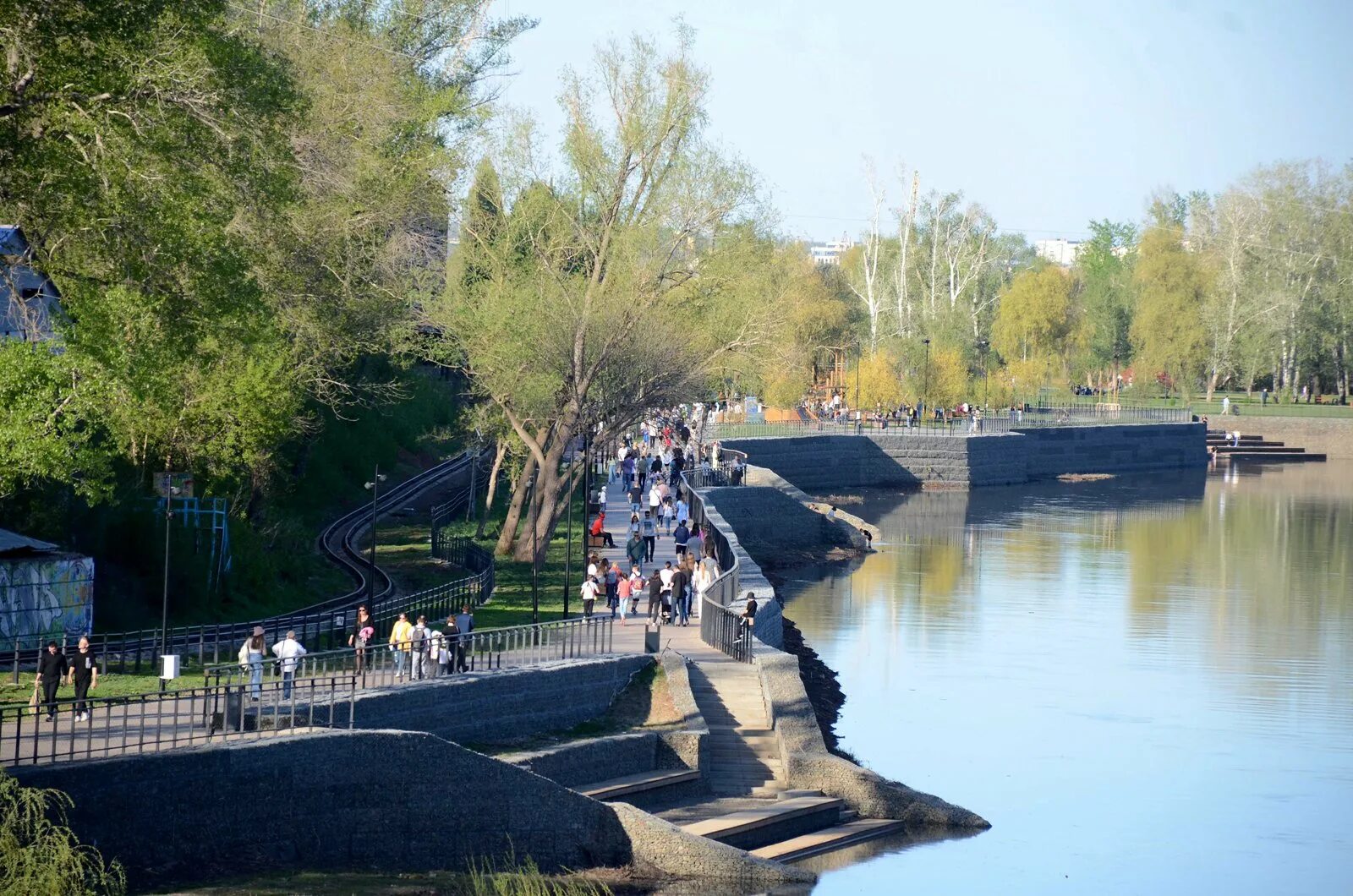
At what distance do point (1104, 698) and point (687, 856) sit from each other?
16.9 meters

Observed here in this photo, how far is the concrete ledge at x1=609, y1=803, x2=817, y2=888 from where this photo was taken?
2033 cm

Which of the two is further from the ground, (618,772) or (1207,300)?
(1207,300)

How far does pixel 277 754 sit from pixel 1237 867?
1442 cm

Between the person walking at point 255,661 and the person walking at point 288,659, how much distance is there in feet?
0.80

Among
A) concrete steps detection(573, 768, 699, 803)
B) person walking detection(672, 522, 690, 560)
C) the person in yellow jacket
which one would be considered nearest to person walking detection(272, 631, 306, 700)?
the person in yellow jacket

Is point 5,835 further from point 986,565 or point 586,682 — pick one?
point 986,565

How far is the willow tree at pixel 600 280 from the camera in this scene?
3738 cm

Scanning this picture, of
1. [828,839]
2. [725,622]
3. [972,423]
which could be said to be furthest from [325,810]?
[972,423]

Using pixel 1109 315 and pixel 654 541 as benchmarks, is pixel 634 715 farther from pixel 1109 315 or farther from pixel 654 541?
pixel 1109 315

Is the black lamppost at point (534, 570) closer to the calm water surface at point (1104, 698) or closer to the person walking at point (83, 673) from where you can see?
the calm water surface at point (1104, 698)

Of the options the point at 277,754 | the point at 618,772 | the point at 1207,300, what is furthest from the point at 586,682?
the point at 1207,300

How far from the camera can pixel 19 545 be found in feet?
77.8

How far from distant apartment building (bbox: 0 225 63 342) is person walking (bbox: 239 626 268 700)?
15.2 feet

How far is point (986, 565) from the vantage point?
5431cm
